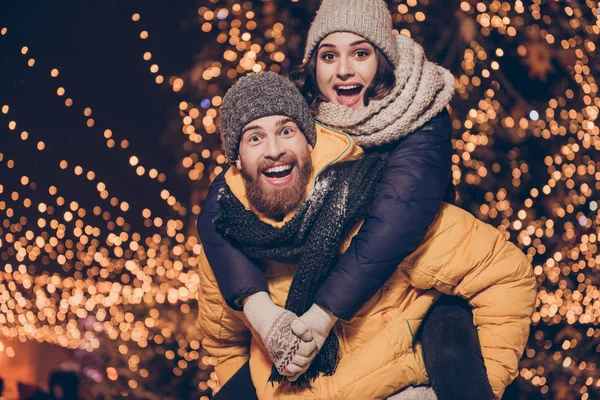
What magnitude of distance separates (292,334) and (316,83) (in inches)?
22.9

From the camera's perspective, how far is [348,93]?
1.52 m

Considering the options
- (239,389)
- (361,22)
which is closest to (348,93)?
(361,22)

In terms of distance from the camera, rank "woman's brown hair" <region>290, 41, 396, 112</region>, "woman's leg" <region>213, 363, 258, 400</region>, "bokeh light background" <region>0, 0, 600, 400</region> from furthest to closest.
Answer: "bokeh light background" <region>0, 0, 600, 400</region>, "woman's leg" <region>213, 363, 258, 400</region>, "woman's brown hair" <region>290, 41, 396, 112</region>

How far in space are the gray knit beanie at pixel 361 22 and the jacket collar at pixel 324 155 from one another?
0.21 metres

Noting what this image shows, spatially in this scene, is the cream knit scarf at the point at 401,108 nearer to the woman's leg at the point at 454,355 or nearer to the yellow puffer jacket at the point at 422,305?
the yellow puffer jacket at the point at 422,305

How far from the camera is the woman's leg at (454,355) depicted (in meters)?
1.38

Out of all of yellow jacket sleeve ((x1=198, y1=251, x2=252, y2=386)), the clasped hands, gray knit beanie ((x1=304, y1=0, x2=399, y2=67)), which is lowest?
yellow jacket sleeve ((x1=198, y1=251, x2=252, y2=386))

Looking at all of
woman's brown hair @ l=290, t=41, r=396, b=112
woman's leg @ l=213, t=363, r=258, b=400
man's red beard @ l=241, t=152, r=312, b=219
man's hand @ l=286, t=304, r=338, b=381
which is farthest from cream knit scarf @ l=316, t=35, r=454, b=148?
woman's leg @ l=213, t=363, r=258, b=400

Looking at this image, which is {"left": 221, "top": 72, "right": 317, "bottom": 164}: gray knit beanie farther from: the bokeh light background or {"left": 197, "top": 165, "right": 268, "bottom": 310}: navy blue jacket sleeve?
the bokeh light background

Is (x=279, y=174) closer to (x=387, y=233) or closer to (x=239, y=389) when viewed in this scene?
(x=387, y=233)

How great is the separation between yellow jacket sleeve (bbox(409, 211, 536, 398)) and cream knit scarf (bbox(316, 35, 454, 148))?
24 centimetres

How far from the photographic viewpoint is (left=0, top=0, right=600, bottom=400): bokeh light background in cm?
175

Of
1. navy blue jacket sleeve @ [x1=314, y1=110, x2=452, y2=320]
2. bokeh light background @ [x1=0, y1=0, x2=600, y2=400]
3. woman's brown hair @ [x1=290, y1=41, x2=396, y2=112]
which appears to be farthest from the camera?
bokeh light background @ [x1=0, y1=0, x2=600, y2=400]

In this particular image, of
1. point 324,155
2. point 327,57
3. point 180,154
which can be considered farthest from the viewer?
point 180,154
